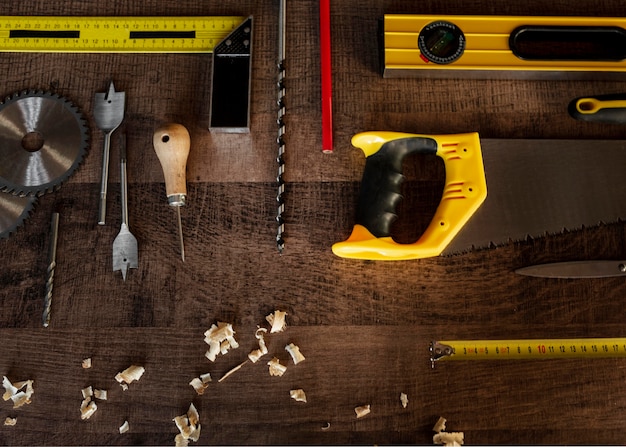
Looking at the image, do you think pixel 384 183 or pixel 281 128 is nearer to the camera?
pixel 384 183

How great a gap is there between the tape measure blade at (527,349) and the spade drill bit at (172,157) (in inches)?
27.6

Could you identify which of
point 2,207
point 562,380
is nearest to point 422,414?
point 562,380

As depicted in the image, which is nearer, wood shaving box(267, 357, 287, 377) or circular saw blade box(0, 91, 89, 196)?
wood shaving box(267, 357, 287, 377)

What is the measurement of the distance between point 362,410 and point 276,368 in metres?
0.22

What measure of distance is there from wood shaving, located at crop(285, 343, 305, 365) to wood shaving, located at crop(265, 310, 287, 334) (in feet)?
0.14

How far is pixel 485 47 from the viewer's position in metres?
1.37

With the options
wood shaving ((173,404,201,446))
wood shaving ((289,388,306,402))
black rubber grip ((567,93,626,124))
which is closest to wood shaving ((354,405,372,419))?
wood shaving ((289,388,306,402))

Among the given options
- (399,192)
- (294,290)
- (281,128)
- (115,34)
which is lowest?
(294,290)

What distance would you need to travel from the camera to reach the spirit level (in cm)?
136

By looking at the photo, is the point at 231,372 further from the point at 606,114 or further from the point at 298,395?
the point at 606,114

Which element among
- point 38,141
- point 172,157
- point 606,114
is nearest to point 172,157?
point 172,157

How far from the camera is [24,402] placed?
122 centimetres

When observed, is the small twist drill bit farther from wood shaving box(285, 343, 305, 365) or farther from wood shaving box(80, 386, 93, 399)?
wood shaving box(285, 343, 305, 365)

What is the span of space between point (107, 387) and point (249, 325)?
1.16 feet
